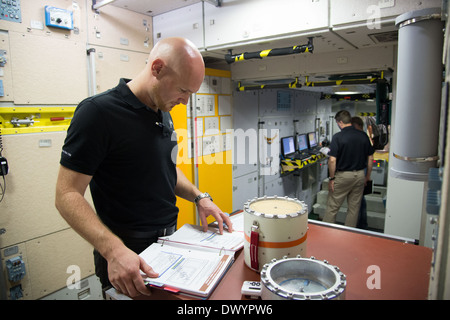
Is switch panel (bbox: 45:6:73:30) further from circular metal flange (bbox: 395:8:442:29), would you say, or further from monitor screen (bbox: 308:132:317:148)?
monitor screen (bbox: 308:132:317:148)

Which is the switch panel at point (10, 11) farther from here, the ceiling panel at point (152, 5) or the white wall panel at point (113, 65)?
the ceiling panel at point (152, 5)

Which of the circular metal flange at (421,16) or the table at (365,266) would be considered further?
the table at (365,266)

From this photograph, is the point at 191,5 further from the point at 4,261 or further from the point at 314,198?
the point at 314,198

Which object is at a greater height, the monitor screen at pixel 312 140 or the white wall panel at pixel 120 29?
the white wall panel at pixel 120 29

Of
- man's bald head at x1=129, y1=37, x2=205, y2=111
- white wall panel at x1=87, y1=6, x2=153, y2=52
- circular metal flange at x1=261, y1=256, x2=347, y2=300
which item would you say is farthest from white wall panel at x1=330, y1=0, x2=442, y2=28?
white wall panel at x1=87, y1=6, x2=153, y2=52

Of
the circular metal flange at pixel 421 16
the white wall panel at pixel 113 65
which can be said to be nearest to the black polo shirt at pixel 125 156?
the circular metal flange at pixel 421 16

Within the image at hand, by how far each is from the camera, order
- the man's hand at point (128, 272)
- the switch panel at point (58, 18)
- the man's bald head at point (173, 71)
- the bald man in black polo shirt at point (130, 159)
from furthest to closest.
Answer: the switch panel at point (58, 18)
the man's bald head at point (173, 71)
the bald man in black polo shirt at point (130, 159)
the man's hand at point (128, 272)

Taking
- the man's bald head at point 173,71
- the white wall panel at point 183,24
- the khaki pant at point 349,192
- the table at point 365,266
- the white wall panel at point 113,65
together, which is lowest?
the khaki pant at point 349,192

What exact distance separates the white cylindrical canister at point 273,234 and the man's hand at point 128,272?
1.37 feet

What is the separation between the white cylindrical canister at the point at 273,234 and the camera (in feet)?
3.76

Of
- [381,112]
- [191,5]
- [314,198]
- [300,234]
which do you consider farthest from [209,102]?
[314,198]

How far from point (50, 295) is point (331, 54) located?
13.1 ft

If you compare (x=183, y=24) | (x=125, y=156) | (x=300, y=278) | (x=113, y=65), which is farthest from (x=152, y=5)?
(x=300, y=278)

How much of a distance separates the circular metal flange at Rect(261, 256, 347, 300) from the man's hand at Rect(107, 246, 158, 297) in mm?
460
